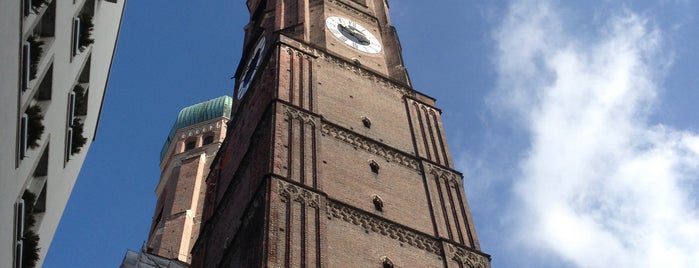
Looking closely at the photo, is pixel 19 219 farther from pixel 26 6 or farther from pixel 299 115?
pixel 299 115

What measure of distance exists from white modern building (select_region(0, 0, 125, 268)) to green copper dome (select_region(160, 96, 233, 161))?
38.1 m

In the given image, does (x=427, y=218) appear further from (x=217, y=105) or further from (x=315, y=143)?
(x=217, y=105)

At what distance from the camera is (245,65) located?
105ft

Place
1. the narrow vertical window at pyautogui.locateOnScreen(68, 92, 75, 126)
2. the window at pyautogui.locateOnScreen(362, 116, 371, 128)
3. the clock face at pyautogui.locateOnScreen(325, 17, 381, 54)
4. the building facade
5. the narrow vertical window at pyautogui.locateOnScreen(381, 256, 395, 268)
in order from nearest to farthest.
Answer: the narrow vertical window at pyautogui.locateOnScreen(68, 92, 75, 126) < the narrow vertical window at pyautogui.locateOnScreen(381, 256, 395, 268) < the window at pyautogui.locateOnScreen(362, 116, 371, 128) < the clock face at pyautogui.locateOnScreen(325, 17, 381, 54) < the building facade

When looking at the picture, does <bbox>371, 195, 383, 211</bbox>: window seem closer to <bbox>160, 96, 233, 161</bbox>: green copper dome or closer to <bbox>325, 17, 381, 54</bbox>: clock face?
<bbox>325, 17, 381, 54</bbox>: clock face

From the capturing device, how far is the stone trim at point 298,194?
65.3 ft

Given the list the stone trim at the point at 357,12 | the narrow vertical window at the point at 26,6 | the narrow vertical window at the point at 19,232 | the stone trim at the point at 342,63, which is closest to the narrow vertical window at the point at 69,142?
the narrow vertical window at the point at 19,232

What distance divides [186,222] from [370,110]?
20.0 m

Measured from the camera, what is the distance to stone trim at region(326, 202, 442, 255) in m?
20.4

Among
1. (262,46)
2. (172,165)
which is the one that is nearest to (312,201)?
(262,46)

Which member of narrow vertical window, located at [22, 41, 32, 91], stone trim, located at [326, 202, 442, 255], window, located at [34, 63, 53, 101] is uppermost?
stone trim, located at [326, 202, 442, 255]

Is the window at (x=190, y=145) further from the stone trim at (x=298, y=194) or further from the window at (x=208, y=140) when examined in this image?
the stone trim at (x=298, y=194)

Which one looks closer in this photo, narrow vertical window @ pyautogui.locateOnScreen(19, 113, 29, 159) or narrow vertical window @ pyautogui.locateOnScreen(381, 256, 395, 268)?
narrow vertical window @ pyautogui.locateOnScreen(19, 113, 29, 159)

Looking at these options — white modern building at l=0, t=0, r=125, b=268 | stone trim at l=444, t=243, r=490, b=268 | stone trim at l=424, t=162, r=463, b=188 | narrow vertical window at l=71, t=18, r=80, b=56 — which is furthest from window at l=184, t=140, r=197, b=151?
narrow vertical window at l=71, t=18, r=80, b=56
